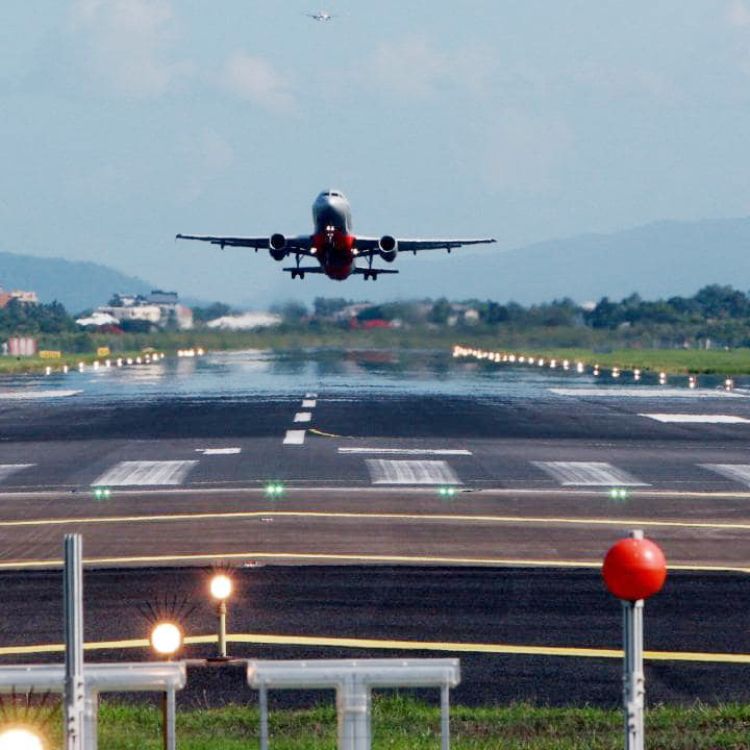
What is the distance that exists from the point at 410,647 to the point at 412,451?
1057 inches

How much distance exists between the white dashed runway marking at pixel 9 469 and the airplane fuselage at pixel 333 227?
28.2 meters

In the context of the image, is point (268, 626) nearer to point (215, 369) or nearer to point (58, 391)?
point (58, 391)

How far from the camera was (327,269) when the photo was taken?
72.1 meters

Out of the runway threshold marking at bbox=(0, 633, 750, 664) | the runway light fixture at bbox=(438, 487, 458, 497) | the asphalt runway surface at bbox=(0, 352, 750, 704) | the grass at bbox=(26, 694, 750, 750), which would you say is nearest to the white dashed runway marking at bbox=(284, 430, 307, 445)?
the asphalt runway surface at bbox=(0, 352, 750, 704)

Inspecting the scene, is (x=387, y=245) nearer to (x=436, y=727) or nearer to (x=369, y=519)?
(x=369, y=519)

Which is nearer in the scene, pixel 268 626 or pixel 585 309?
pixel 268 626

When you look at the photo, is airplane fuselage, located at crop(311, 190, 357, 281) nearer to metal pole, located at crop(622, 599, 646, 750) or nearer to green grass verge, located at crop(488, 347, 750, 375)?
green grass verge, located at crop(488, 347, 750, 375)

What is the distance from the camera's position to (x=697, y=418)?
58.2 meters

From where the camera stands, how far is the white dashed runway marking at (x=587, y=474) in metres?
35.6

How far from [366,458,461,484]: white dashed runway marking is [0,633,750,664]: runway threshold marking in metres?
17.9

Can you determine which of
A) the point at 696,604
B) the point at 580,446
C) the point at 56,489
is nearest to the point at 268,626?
the point at 696,604

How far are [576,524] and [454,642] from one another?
36.1 feet

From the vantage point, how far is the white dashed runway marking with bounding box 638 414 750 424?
184 ft

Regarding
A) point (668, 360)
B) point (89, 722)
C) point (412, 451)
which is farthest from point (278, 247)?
point (668, 360)
